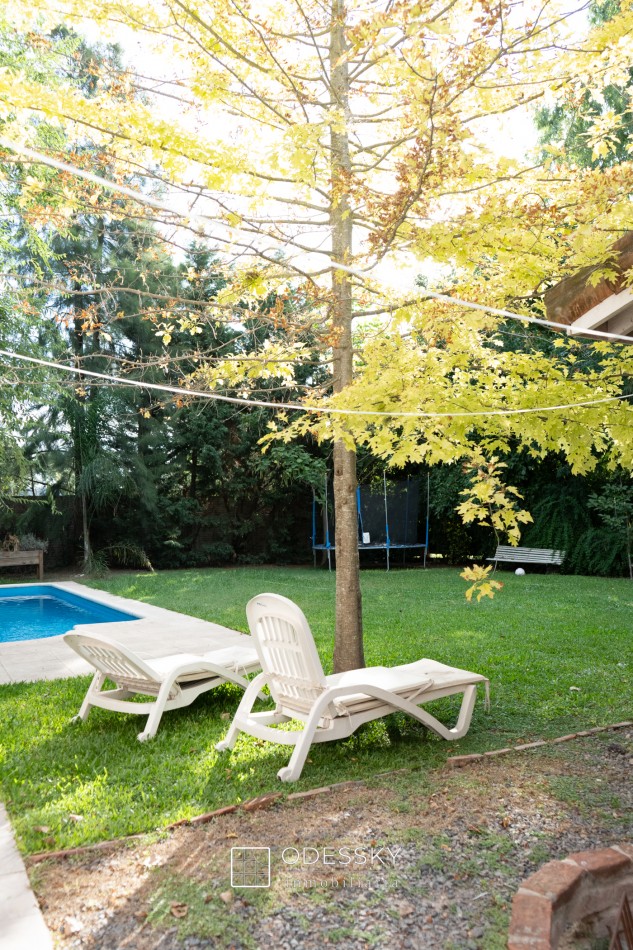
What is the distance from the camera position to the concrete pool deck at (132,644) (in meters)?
6.21

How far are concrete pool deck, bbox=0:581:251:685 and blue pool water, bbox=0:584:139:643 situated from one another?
728 mm

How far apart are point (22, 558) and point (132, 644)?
8381 mm

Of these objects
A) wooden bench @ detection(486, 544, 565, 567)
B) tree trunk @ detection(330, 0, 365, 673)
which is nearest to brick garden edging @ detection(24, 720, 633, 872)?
tree trunk @ detection(330, 0, 365, 673)

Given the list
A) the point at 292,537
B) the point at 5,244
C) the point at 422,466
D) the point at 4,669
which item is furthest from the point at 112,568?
the point at 4,669

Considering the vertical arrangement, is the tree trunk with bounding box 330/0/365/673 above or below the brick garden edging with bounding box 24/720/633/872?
above

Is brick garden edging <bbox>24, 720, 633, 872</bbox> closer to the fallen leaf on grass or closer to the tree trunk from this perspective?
the fallen leaf on grass

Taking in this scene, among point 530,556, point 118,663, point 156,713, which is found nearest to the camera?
point 156,713

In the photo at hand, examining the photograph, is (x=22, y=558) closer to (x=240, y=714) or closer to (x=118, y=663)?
(x=118, y=663)

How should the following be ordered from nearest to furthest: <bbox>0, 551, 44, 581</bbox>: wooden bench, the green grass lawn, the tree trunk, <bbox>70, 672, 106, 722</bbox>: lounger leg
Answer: the green grass lawn
<bbox>70, 672, 106, 722</bbox>: lounger leg
the tree trunk
<bbox>0, 551, 44, 581</bbox>: wooden bench

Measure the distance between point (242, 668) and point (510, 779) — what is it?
1.95m

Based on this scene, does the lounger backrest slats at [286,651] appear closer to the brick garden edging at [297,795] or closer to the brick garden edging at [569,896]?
the brick garden edging at [297,795]

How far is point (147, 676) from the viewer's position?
434 centimetres
